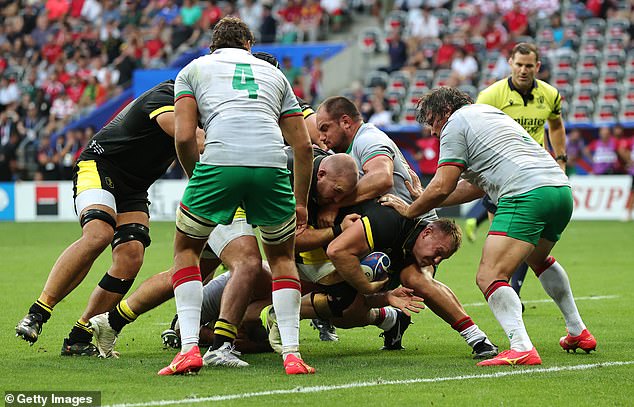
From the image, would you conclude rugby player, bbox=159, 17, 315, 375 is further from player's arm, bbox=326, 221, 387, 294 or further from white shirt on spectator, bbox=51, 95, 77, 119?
white shirt on spectator, bbox=51, 95, 77, 119

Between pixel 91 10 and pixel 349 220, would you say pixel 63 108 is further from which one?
pixel 349 220

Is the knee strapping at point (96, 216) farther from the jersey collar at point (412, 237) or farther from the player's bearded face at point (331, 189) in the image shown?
the jersey collar at point (412, 237)

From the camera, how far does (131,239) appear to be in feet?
26.6

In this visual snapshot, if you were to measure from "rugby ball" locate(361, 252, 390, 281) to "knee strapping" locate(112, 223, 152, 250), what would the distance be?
1630 millimetres

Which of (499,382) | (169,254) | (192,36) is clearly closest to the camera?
(499,382)

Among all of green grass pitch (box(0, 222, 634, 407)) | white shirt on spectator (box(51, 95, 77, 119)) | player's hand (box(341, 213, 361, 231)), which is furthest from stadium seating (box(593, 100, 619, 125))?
player's hand (box(341, 213, 361, 231))

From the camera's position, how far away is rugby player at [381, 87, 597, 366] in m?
7.37

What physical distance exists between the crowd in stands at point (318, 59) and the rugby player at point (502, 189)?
53.5 feet

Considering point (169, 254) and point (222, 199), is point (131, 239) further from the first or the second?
point (169, 254)

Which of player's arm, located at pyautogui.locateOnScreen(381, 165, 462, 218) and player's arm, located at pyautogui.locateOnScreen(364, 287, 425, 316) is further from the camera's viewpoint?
player's arm, located at pyautogui.locateOnScreen(364, 287, 425, 316)

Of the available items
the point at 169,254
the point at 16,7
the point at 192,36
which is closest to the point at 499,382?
the point at 169,254

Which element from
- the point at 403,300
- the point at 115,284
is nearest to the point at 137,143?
the point at 115,284

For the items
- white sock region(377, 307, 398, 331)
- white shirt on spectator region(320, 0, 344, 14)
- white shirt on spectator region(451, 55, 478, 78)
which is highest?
white sock region(377, 307, 398, 331)

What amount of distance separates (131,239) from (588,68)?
21.2 metres
